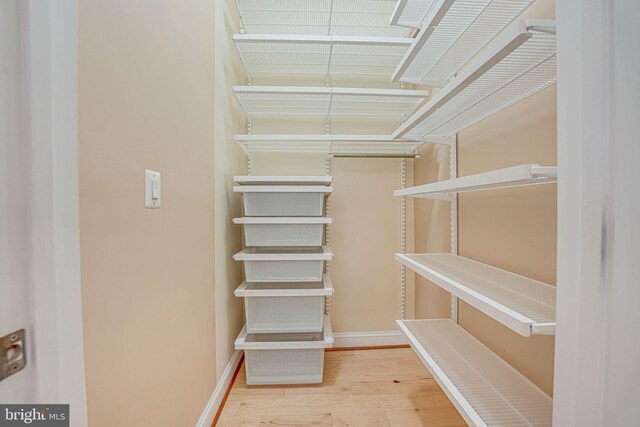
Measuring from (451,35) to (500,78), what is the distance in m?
0.29

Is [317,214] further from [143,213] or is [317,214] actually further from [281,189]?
[143,213]

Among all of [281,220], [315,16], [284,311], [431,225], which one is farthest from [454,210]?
[315,16]

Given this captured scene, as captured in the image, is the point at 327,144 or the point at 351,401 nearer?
the point at 351,401

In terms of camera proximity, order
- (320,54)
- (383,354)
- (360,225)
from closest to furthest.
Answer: (320,54)
(383,354)
(360,225)

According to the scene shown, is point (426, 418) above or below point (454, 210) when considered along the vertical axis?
below

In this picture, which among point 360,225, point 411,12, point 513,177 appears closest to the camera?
point 513,177

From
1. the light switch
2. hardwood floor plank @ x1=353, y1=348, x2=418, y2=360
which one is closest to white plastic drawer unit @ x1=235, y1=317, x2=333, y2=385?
hardwood floor plank @ x1=353, y1=348, x2=418, y2=360

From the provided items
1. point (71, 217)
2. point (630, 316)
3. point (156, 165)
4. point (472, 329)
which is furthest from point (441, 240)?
point (71, 217)

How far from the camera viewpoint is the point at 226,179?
140 cm

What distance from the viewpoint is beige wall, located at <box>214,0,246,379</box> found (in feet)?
4.10

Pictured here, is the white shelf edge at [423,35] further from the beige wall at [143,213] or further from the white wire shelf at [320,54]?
the beige wall at [143,213]

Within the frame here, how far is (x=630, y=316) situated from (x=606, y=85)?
367mm

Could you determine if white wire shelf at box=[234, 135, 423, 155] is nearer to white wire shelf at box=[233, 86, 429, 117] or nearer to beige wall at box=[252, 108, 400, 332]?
beige wall at box=[252, 108, 400, 332]

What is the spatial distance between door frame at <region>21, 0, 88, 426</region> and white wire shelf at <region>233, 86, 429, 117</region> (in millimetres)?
1013
